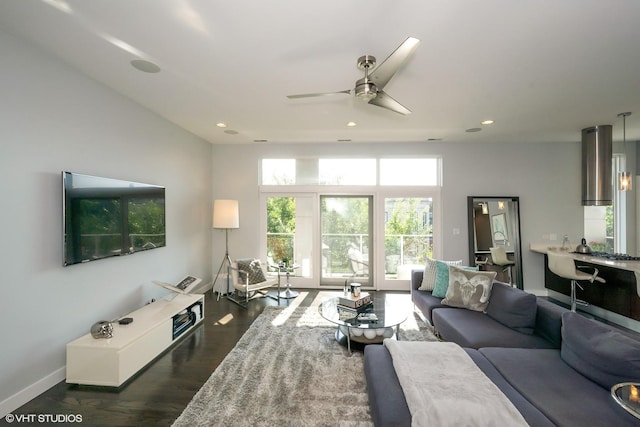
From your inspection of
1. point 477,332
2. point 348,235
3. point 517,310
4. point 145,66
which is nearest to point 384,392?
point 477,332

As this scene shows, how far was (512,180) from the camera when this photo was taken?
5387mm

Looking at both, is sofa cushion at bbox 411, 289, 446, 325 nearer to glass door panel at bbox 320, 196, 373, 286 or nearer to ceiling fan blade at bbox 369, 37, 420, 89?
glass door panel at bbox 320, 196, 373, 286

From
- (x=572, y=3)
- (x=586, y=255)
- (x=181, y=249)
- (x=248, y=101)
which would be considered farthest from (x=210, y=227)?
(x=586, y=255)

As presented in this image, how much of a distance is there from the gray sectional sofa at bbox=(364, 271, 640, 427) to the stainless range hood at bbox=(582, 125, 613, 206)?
9.87 feet

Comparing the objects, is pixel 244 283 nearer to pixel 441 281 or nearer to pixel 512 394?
pixel 441 281

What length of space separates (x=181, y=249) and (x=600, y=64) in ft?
17.9

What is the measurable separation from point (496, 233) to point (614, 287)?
181 cm

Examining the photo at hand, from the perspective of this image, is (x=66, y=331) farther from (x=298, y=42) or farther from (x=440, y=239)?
(x=440, y=239)

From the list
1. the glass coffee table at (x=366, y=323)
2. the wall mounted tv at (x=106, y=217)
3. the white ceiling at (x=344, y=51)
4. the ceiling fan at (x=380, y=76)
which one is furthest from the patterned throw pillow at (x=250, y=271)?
the ceiling fan at (x=380, y=76)

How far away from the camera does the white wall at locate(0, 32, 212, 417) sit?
7.09 feet

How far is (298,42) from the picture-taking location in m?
2.22

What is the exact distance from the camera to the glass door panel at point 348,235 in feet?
18.4

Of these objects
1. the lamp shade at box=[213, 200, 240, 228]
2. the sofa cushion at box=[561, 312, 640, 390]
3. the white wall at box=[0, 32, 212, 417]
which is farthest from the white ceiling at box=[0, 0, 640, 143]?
the sofa cushion at box=[561, 312, 640, 390]

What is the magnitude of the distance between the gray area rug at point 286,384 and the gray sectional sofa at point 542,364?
1.21 feet
